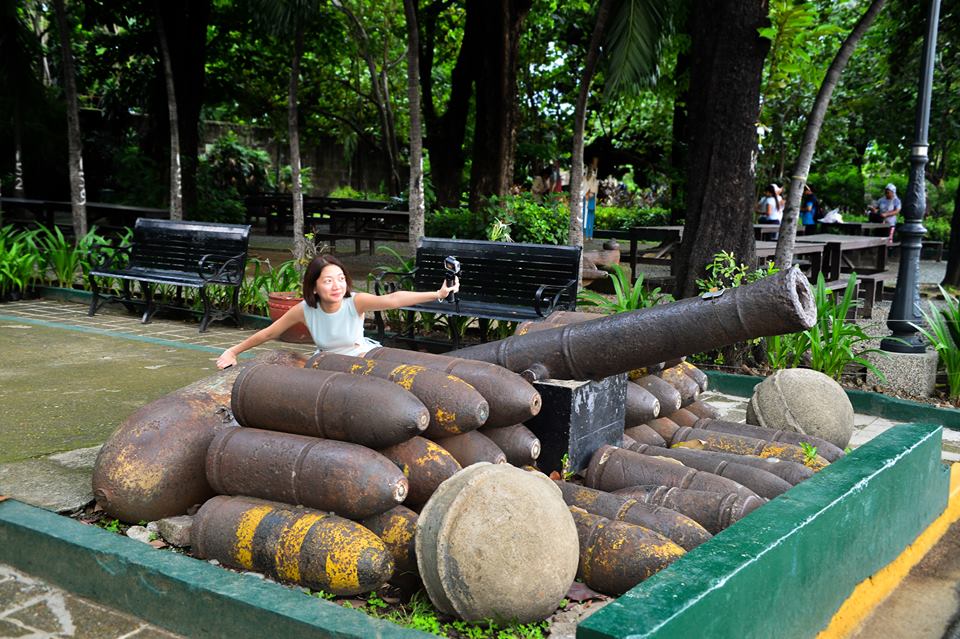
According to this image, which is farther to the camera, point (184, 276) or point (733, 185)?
point (184, 276)

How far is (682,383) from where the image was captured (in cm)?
571

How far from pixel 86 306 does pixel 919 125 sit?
9.36m

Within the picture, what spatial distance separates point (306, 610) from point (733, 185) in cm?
652

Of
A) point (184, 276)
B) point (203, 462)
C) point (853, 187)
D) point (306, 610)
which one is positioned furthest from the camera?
point (853, 187)

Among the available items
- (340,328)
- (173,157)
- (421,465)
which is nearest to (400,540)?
(421,465)

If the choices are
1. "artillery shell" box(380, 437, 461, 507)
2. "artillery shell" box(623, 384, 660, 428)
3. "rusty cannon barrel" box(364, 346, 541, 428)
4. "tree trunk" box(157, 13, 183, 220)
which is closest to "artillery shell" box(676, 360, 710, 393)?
"artillery shell" box(623, 384, 660, 428)

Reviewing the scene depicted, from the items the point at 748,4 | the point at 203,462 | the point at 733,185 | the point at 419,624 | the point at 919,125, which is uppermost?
the point at 748,4

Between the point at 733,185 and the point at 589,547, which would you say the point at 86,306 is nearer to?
the point at 733,185

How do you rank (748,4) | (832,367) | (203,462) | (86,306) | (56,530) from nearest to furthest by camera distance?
(56,530) < (203,462) < (832,367) < (748,4) < (86,306)

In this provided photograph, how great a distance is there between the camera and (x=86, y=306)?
37.9 feet

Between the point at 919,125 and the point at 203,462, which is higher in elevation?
the point at 919,125

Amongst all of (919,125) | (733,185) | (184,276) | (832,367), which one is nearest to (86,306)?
(184,276)

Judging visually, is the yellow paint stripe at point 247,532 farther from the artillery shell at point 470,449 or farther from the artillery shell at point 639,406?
Result: the artillery shell at point 639,406

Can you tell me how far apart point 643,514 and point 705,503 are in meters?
0.34
